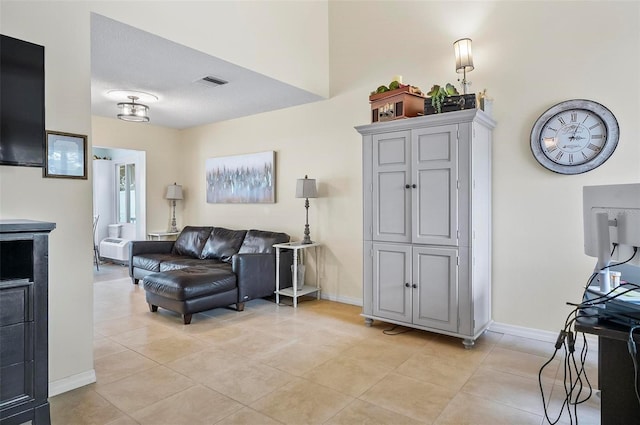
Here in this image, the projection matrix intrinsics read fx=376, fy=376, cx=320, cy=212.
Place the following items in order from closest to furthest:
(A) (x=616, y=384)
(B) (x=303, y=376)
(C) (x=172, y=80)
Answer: (A) (x=616, y=384) < (B) (x=303, y=376) < (C) (x=172, y=80)

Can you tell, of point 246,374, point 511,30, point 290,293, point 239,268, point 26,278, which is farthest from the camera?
point 290,293

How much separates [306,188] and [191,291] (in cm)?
172

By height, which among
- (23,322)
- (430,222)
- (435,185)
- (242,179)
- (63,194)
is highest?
(242,179)

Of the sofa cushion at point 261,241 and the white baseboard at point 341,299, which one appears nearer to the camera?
the white baseboard at point 341,299

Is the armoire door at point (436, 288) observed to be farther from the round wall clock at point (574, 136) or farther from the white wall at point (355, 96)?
the round wall clock at point (574, 136)

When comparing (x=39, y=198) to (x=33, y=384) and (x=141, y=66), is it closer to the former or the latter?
(x=33, y=384)

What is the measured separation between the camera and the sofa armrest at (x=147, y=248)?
17.5 feet

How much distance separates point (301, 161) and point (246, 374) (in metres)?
2.91

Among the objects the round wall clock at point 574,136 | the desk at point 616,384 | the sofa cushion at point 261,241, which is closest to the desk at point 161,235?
the sofa cushion at point 261,241

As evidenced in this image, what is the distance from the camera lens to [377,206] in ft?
11.5

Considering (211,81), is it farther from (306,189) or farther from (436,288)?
(436,288)

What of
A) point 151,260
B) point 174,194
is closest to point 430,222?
point 151,260

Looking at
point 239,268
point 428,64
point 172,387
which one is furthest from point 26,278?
point 428,64

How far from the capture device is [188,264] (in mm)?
4652
